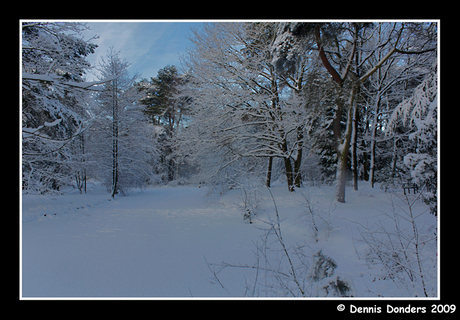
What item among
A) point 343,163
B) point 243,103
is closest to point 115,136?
point 243,103

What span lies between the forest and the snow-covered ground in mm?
1021

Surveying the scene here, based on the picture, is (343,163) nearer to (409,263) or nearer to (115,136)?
(409,263)

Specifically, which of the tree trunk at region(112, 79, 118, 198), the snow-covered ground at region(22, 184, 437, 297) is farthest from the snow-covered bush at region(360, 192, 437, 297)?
the tree trunk at region(112, 79, 118, 198)

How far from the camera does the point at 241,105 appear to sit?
10852 mm

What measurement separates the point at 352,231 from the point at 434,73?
420cm

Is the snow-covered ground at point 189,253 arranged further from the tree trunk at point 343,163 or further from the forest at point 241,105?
the forest at point 241,105

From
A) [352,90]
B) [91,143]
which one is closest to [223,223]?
[352,90]

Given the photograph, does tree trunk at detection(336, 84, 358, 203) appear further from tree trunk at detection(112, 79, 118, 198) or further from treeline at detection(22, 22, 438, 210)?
tree trunk at detection(112, 79, 118, 198)

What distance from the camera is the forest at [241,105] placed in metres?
5.87

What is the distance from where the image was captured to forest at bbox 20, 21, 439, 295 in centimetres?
587

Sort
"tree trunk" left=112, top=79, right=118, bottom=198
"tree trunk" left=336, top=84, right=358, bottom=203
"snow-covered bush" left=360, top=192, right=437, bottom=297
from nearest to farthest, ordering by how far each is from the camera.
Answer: "snow-covered bush" left=360, top=192, right=437, bottom=297
"tree trunk" left=336, top=84, right=358, bottom=203
"tree trunk" left=112, top=79, right=118, bottom=198

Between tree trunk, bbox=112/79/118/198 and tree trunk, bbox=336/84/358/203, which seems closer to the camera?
tree trunk, bbox=336/84/358/203
